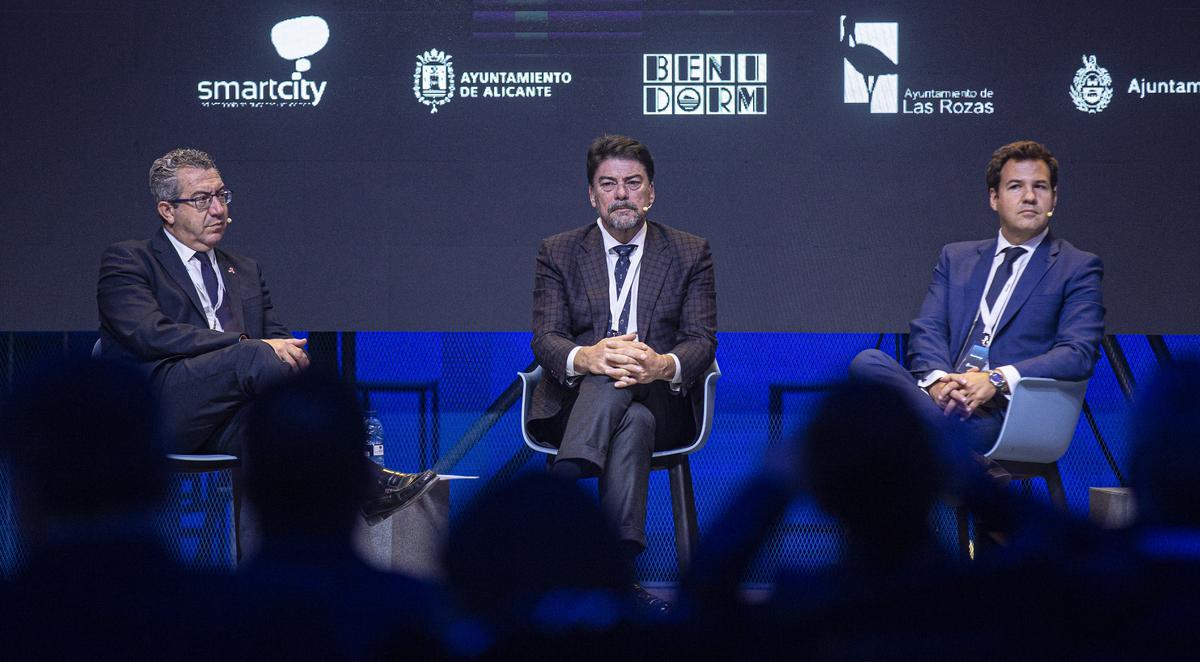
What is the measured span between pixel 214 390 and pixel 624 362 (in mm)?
1117

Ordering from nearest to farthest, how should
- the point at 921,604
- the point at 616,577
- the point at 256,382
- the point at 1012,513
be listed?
1. the point at 616,577
2. the point at 921,604
3. the point at 1012,513
4. the point at 256,382

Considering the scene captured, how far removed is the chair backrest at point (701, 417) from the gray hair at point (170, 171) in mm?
1195

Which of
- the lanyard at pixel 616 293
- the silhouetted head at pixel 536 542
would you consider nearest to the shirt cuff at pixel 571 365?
the lanyard at pixel 616 293

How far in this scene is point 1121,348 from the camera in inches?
180

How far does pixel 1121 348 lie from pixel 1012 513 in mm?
3744

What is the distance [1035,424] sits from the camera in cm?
322

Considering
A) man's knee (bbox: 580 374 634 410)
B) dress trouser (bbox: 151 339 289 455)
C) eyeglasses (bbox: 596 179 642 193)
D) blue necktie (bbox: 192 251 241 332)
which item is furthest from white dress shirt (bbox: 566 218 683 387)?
blue necktie (bbox: 192 251 241 332)

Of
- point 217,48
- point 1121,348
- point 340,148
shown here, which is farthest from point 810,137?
point 217,48

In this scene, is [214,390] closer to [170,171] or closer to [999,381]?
[170,171]

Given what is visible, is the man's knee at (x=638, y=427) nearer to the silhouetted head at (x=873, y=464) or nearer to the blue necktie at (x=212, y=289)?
the blue necktie at (x=212, y=289)

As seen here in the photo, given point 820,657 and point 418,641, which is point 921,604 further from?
point 418,641

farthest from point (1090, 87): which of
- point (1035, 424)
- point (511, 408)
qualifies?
point (511, 408)

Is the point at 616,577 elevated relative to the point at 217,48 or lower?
lower

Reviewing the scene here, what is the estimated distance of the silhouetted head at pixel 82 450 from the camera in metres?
1.12
